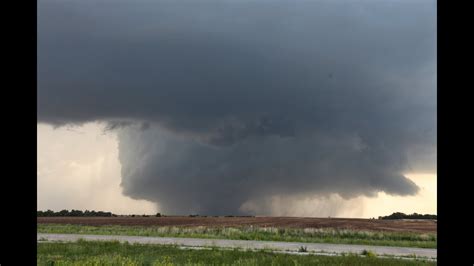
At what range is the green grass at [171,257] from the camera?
548 inches

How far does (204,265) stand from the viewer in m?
13.7

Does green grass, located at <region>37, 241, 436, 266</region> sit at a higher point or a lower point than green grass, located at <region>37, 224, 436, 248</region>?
higher

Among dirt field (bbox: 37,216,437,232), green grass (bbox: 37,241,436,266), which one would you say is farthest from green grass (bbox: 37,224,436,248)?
green grass (bbox: 37,241,436,266)

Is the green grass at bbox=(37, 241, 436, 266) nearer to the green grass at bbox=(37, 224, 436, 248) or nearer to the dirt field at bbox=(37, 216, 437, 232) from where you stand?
the green grass at bbox=(37, 224, 436, 248)

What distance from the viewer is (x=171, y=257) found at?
1605cm

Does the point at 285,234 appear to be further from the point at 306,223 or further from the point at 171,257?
the point at 171,257

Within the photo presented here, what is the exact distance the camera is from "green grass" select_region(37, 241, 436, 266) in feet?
45.7

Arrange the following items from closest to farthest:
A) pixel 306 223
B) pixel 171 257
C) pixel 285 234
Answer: pixel 171 257, pixel 285 234, pixel 306 223

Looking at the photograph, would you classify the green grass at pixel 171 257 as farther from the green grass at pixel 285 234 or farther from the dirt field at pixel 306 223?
the dirt field at pixel 306 223

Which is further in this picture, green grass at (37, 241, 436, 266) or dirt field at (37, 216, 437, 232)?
dirt field at (37, 216, 437, 232)

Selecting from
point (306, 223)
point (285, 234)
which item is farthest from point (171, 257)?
point (306, 223)

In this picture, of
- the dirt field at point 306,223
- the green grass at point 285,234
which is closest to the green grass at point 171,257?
the green grass at point 285,234
